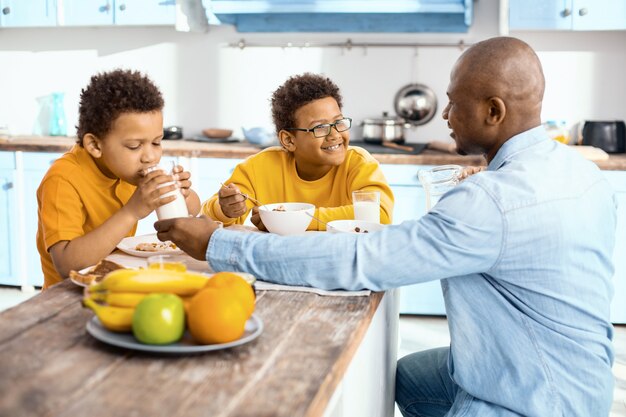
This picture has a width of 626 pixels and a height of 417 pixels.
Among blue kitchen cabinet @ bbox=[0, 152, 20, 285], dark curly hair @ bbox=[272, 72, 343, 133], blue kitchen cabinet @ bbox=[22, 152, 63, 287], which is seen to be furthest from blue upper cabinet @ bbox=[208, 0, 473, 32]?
dark curly hair @ bbox=[272, 72, 343, 133]

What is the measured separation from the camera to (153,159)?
6.36 ft

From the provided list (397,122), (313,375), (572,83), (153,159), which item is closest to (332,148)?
(153,159)

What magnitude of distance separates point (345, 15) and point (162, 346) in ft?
11.3

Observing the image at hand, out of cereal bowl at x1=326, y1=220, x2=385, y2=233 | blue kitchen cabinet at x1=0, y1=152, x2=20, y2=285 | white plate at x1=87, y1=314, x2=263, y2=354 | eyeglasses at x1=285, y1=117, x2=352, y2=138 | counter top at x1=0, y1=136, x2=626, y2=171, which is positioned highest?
eyeglasses at x1=285, y1=117, x2=352, y2=138

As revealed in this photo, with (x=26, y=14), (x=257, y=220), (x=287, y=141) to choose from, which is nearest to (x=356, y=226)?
(x=257, y=220)

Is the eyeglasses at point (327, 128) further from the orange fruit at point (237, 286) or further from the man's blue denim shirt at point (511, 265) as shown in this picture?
the orange fruit at point (237, 286)

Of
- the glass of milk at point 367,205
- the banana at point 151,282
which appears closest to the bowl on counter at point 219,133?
the glass of milk at point 367,205

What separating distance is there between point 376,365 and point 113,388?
74cm

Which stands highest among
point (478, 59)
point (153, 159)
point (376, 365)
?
point (478, 59)

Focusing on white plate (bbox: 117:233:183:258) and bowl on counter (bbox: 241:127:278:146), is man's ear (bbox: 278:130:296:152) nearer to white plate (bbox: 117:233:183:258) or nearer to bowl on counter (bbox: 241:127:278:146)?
white plate (bbox: 117:233:183:258)

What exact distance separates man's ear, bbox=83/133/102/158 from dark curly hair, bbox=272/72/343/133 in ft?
2.10

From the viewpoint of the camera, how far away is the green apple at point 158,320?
1.04 meters

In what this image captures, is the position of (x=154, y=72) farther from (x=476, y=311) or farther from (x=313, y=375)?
(x=313, y=375)

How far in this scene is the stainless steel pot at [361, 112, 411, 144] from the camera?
160 inches
